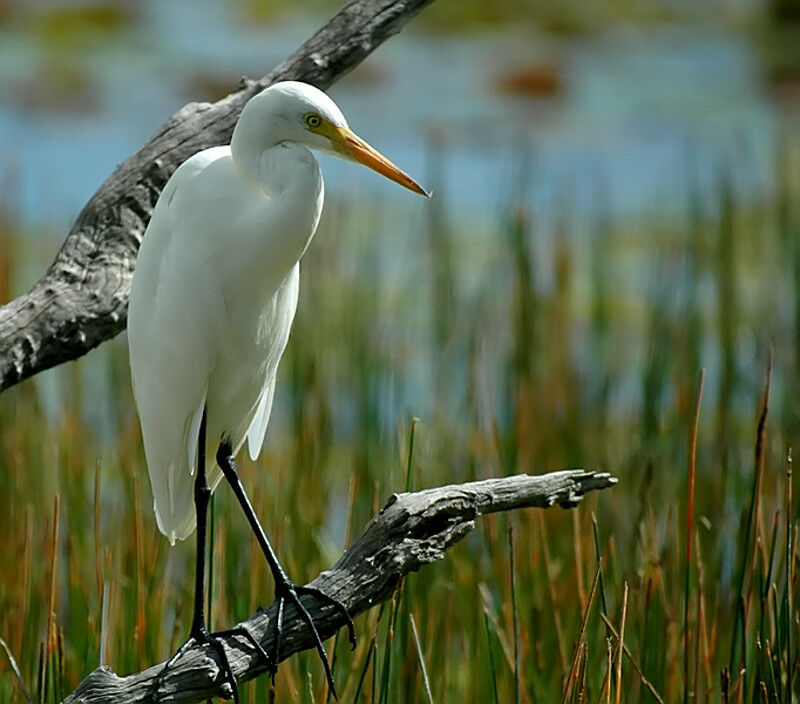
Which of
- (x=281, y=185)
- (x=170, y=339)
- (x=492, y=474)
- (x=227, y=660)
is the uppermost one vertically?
(x=281, y=185)

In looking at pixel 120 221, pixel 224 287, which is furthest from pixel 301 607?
pixel 120 221

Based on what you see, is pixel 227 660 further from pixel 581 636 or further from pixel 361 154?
pixel 361 154

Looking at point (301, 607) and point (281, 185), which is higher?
point (281, 185)

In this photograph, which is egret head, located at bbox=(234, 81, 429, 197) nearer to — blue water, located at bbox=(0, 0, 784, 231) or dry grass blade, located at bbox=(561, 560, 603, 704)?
dry grass blade, located at bbox=(561, 560, 603, 704)

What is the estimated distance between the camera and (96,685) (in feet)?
3.22

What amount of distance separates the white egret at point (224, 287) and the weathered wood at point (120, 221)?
4cm

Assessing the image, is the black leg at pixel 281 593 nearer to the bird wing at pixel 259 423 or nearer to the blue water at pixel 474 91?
the bird wing at pixel 259 423

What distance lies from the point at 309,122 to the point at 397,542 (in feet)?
1.13

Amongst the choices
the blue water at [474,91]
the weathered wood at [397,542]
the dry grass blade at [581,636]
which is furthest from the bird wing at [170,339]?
the blue water at [474,91]

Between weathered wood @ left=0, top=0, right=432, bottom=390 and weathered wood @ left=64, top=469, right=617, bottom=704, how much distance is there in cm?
31

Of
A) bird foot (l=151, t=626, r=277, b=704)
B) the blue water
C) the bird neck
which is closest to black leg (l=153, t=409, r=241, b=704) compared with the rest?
bird foot (l=151, t=626, r=277, b=704)

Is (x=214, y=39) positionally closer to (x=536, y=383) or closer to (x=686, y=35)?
(x=686, y=35)

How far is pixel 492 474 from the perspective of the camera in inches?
75.6

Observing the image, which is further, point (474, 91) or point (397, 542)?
point (474, 91)
